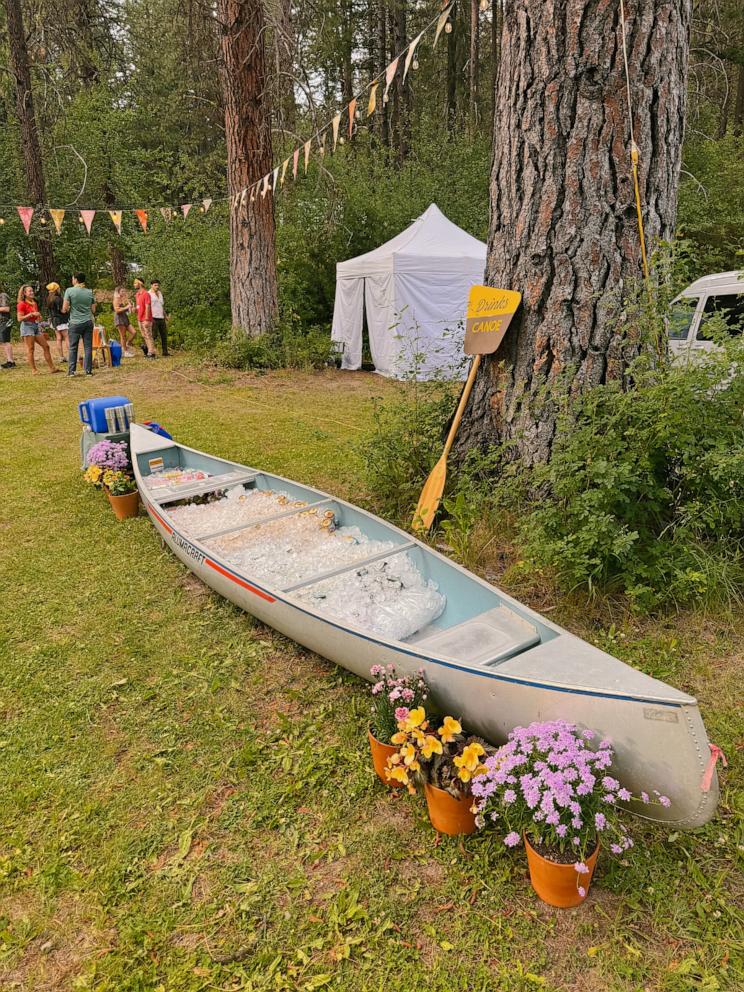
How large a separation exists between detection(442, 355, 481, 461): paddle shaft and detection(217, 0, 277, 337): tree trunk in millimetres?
7544

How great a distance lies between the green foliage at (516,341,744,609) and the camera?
117 inches

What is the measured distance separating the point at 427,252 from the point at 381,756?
31.3ft

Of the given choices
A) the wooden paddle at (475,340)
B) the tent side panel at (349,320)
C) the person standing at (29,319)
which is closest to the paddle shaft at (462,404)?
the wooden paddle at (475,340)

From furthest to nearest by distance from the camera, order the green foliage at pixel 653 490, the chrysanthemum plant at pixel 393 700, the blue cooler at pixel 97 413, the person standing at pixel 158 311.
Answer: the person standing at pixel 158 311
the blue cooler at pixel 97 413
the green foliage at pixel 653 490
the chrysanthemum plant at pixel 393 700

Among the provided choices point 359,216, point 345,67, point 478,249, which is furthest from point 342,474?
point 345,67

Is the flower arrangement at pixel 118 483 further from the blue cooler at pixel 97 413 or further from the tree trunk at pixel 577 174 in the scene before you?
the tree trunk at pixel 577 174

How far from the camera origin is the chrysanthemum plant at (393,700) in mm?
2270

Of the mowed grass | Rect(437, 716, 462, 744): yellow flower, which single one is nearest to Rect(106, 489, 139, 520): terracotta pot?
Result: the mowed grass

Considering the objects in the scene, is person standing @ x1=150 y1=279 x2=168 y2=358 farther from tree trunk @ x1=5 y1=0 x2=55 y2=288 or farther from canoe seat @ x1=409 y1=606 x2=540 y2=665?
canoe seat @ x1=409 y1=606 x2=540 y2=665

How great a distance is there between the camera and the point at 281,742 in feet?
8.67

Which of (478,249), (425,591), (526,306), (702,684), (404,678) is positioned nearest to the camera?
(404,678)

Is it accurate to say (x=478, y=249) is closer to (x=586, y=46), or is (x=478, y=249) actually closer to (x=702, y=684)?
(x=586, y=46)

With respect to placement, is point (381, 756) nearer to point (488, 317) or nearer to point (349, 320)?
point (488, 317)

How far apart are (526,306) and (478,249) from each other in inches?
308
